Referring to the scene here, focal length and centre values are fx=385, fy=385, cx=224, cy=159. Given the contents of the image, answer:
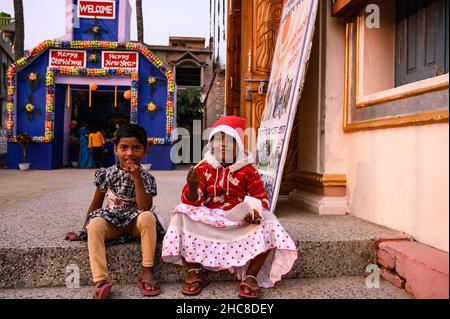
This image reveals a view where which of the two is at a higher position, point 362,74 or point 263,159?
point 362,74

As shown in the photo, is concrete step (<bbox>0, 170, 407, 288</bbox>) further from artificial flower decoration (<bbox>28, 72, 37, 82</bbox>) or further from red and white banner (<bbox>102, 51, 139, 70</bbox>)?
artificial flower decoration (<bbox>28, 72, 37, 82</bbox>)

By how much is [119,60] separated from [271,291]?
1162cm

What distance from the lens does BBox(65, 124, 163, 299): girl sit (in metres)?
2.25

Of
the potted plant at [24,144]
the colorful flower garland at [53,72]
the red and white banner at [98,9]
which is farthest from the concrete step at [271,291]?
the red and white banner at [98,9]

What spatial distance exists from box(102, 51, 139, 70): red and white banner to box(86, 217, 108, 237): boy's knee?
1100 cm

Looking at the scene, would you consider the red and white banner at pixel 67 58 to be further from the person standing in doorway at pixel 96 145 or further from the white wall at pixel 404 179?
the white wall at pixel 404 179

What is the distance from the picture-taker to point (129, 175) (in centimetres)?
257

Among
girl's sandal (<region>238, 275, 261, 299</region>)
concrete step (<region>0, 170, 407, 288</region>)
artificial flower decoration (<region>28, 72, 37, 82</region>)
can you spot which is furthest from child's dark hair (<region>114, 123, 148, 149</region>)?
artificial flower decoration (<region>28, 72, 37, 82</region>)

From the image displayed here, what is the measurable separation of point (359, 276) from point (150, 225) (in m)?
1.42

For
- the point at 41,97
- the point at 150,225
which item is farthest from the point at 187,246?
the point at 41,97

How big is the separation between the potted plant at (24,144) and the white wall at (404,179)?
11214 mm

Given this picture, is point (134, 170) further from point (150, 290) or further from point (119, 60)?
point (119, 60)

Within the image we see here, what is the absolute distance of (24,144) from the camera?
12133mm
